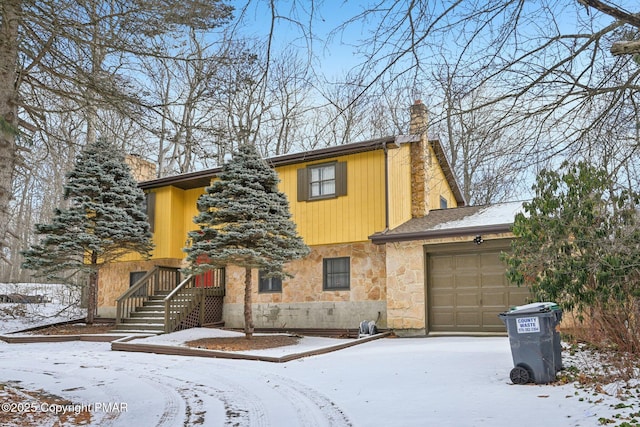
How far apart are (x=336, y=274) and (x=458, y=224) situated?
12.8 ft

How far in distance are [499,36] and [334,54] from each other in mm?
1408

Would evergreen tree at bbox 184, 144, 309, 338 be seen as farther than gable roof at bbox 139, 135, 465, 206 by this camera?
No

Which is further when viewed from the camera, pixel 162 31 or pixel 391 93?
pixel 162 31

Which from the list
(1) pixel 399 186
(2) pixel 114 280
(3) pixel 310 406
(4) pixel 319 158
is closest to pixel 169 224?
(2) pixel 114 280

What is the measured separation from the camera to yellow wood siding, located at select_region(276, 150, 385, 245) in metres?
15.1

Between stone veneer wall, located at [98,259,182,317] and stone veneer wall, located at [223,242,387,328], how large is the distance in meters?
3.88

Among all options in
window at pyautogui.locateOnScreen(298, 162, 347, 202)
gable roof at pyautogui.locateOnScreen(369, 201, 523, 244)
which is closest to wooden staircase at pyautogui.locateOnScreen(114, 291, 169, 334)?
window at pyautogui.locateOnScreen(298, 162, 347, 202)

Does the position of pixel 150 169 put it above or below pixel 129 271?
above

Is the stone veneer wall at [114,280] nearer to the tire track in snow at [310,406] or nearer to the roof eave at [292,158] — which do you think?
the roof eave at [292,158]

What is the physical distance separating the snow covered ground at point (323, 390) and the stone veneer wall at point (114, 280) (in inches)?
339

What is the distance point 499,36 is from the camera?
4453 mm

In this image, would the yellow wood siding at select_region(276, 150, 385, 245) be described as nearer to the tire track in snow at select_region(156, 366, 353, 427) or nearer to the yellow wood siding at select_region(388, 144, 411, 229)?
the yellow wood siding at select_region(388, 144, 411, 229)

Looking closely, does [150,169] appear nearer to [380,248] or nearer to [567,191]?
[380,248]

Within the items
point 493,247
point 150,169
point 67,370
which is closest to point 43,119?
point 67,370
